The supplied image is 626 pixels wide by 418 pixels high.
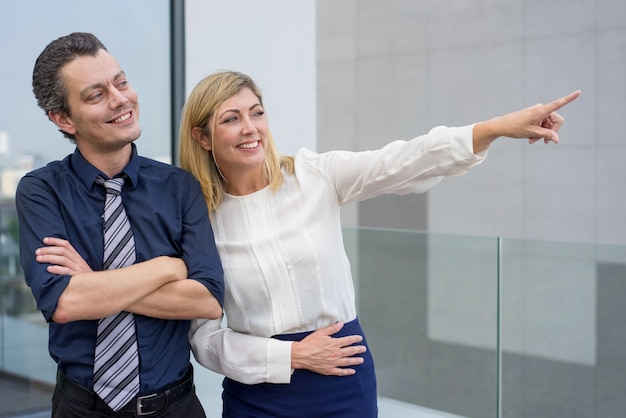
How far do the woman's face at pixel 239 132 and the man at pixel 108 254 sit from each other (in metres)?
0.19

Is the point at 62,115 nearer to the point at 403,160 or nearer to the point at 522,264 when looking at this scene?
the point at 403,160

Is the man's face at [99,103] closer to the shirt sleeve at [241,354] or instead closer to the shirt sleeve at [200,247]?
the shirt sleeve at [200,247]

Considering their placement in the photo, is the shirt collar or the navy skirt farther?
the navy skirt

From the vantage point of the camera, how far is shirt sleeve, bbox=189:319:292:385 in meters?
2.10

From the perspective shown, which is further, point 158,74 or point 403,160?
point 158,74

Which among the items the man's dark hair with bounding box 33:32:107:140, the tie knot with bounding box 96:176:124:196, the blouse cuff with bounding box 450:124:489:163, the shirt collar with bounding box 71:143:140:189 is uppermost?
the man's dark hair with bounding box 33:32:107:140

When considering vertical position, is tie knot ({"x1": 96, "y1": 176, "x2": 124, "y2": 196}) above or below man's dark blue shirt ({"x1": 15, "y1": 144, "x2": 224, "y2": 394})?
above

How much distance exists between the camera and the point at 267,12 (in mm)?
4133

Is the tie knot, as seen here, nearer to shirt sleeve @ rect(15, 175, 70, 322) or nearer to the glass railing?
shirt sleeve @ rect(15, 175, 70, 322)

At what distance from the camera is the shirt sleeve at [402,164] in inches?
76.7

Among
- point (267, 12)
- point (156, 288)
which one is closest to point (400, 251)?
point (267, 12)

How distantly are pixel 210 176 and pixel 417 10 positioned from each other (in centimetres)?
898

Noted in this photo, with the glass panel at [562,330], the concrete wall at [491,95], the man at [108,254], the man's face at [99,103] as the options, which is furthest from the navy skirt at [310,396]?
the concrete wall at [491,95]

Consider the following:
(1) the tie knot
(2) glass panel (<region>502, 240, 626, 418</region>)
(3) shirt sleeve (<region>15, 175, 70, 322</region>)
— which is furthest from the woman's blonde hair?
(2) glass panel (<region>502, 240, 626, 418</region>)
